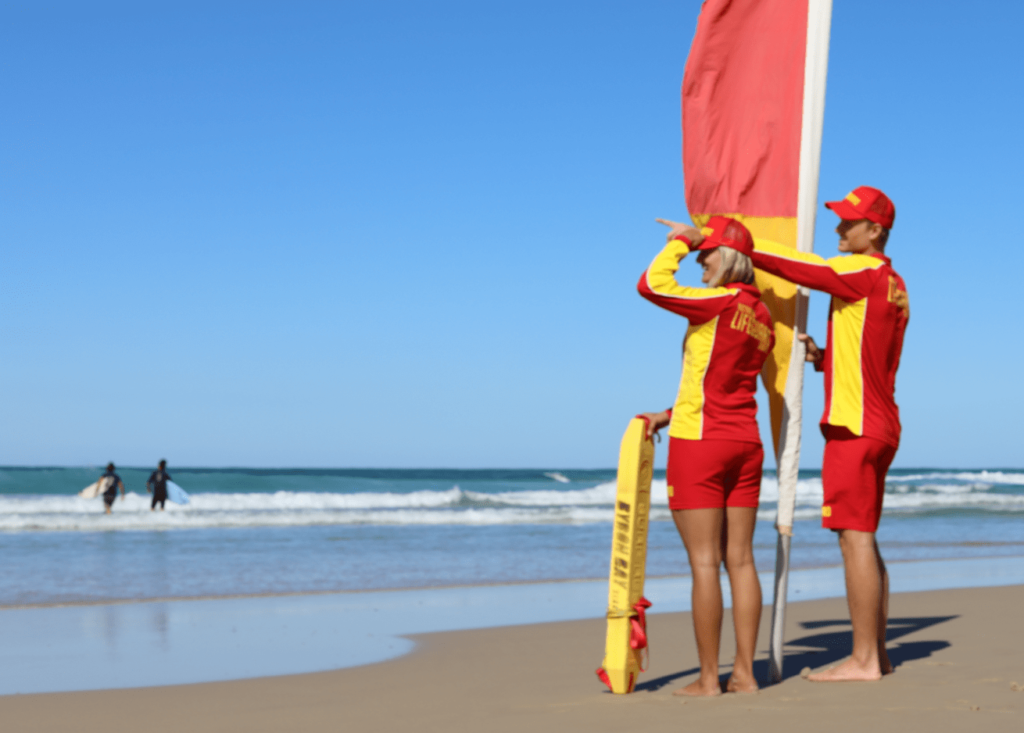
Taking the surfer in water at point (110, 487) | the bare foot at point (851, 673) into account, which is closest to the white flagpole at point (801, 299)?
the bare foot at point (851, 673)

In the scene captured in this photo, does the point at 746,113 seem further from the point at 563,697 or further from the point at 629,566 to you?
the point at 563,697

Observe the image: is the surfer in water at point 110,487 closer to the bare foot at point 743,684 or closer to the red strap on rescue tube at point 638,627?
the red strap on rescue tube at point 638,627

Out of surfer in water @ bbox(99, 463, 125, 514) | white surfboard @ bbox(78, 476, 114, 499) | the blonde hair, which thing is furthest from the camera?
white surfboard @ bbox(78, 476, 114, 499)

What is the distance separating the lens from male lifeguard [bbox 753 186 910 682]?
12.8 ft

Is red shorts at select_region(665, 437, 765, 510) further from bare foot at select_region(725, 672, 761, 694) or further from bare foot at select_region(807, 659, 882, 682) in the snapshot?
bare foot at select_region(807, 659, 882, 682)

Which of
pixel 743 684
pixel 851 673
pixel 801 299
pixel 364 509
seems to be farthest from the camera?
pixel 364 509

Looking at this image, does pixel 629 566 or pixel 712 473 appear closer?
pixel 712 473

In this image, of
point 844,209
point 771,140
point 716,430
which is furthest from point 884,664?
point 771,140

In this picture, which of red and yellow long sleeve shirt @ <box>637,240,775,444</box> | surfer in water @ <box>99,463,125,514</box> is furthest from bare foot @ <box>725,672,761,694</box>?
surfer in water @ <box>99,463,125,514</box>

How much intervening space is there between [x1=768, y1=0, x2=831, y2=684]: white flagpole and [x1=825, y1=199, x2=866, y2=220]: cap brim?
26cm

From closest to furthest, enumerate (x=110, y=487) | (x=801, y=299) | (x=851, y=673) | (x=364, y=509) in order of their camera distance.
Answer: (x=851, y=673), (x=801, y=299), (x=110, y=487), (x=364, y=509)

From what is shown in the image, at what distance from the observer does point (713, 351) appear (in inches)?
148

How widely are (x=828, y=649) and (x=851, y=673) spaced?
141 centimetres

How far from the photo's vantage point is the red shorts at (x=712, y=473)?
3.73 m
